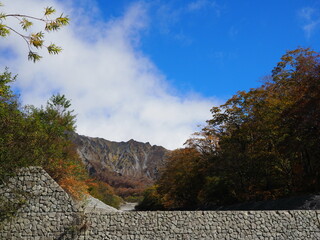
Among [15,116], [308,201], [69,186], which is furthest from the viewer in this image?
[69,186]

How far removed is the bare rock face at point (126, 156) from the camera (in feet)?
412

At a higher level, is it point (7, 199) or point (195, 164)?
point (195, 164)

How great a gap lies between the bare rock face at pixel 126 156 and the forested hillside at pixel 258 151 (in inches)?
3621

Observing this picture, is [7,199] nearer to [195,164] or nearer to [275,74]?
[195,164]

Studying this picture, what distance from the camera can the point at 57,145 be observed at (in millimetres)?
18891

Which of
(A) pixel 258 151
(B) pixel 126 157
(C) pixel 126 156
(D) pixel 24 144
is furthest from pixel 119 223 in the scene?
(C) pixel 126 156

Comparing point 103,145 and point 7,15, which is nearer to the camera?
point 7,15

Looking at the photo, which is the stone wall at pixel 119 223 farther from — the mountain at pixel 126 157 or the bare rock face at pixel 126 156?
the bare rock face at pixel 126 156

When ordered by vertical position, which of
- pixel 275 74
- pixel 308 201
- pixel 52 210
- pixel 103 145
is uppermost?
pixel 103 145

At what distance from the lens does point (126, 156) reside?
462 feet

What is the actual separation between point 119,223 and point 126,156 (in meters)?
131

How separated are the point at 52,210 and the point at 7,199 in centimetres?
190

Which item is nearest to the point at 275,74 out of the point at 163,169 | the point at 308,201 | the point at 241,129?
the point at 241,129

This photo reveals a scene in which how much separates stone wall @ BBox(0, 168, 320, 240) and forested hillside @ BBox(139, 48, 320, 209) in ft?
23.0
